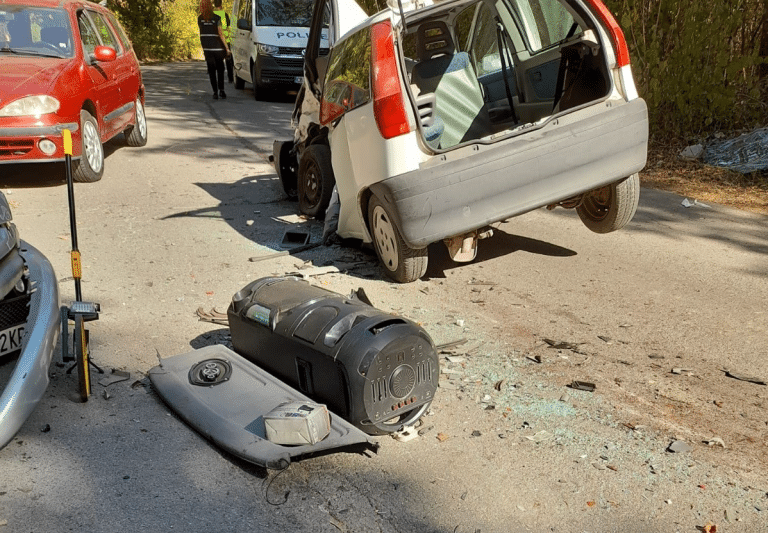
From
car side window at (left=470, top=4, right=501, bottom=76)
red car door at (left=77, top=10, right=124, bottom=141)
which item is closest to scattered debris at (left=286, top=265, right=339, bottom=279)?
car side window at (left=470, top=4, right=501, bottom=76)

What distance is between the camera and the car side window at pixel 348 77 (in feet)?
18.1

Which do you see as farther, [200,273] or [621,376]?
[200,273]

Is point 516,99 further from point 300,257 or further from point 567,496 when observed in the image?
point 567,496

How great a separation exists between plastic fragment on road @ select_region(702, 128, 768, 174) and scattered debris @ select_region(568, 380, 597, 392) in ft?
18.3

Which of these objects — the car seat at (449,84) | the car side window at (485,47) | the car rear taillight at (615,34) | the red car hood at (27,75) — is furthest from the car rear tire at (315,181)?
the red car hood at (27,75)

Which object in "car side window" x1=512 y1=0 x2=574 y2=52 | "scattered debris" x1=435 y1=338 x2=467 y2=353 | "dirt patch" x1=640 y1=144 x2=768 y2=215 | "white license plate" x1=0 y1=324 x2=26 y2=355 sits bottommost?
"scattered debris" x1=435 y1=338 x2=467 y2=353

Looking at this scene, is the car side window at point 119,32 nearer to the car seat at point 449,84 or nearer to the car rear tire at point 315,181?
the car rear tire at point 315,181

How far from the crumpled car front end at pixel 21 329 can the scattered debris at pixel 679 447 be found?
105 inches

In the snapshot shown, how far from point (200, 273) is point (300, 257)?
0.80m

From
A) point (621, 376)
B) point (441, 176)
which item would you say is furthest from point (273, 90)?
point (621, 376)

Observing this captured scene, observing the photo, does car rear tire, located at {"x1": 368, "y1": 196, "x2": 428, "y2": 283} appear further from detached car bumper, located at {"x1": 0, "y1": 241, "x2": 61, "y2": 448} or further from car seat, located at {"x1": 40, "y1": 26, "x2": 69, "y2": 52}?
car seat, located at {"x1": 40, "y1": 26, "x2": 69, "y2": 52}

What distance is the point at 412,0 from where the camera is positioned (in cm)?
588

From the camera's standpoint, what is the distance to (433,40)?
655cm

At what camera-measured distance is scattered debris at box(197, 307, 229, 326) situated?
511cm
